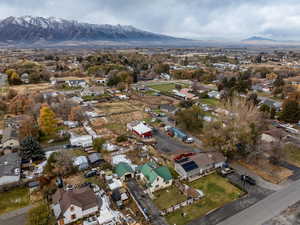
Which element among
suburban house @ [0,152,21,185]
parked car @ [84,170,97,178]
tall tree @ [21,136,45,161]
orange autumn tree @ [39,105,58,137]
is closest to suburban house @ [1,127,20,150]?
orange autumn tree @ [39,105,58,137]

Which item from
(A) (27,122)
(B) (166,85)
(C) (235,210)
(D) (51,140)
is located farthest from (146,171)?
(B) (166,85)

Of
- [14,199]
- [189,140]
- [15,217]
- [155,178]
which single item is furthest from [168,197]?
[14,199]

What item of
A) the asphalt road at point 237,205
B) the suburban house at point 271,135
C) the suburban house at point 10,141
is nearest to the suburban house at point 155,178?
the asphalt road at point 237,205

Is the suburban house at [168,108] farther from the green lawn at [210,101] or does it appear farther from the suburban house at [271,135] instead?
the suburban house at [271,135]

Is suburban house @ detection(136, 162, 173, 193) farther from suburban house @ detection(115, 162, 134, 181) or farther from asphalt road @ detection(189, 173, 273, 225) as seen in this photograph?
asphalt road @ detection(189, 173, 273, 225)

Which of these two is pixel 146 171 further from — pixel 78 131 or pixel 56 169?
pixel 78 131
